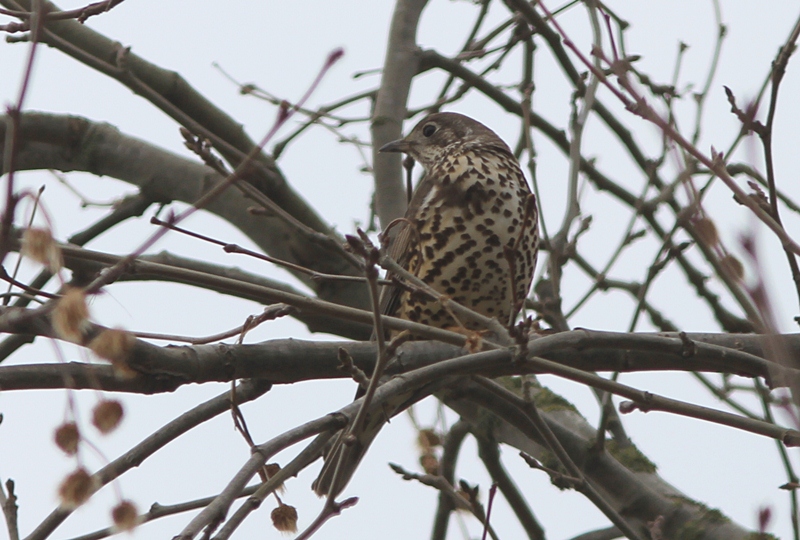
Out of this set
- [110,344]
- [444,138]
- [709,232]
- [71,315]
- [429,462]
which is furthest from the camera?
[444,138]

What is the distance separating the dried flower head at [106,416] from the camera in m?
2.22

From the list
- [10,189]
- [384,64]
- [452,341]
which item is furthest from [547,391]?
[10,189]

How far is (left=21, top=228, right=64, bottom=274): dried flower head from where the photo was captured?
6.68 feet

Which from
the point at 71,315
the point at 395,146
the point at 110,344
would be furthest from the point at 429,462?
the point at 395,146

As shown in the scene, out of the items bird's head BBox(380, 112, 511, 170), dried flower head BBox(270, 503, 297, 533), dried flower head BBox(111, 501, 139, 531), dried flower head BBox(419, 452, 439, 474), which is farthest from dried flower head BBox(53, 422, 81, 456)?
bird's head BBox(380, 112, 511, 170)

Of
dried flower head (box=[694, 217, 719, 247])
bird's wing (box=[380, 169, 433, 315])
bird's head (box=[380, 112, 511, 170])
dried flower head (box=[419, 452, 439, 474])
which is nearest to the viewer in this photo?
dried flower head (box=[694, 217, 719, 247])

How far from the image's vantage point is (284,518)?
9.36 feet

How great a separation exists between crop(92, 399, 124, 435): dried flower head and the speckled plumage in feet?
10.00

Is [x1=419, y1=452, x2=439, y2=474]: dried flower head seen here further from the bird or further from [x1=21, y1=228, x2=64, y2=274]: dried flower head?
[x1=21, y1=228, x2=64, y2=274]: dried flower head

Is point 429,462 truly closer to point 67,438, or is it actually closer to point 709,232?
point 67,438

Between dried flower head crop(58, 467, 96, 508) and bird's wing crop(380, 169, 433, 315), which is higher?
bird's wing crop(380, 169, 433, 315)

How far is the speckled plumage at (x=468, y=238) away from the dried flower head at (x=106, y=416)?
120 inches

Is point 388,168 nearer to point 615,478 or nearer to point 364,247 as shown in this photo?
point 615,478

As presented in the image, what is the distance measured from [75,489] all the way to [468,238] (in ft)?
11.3
